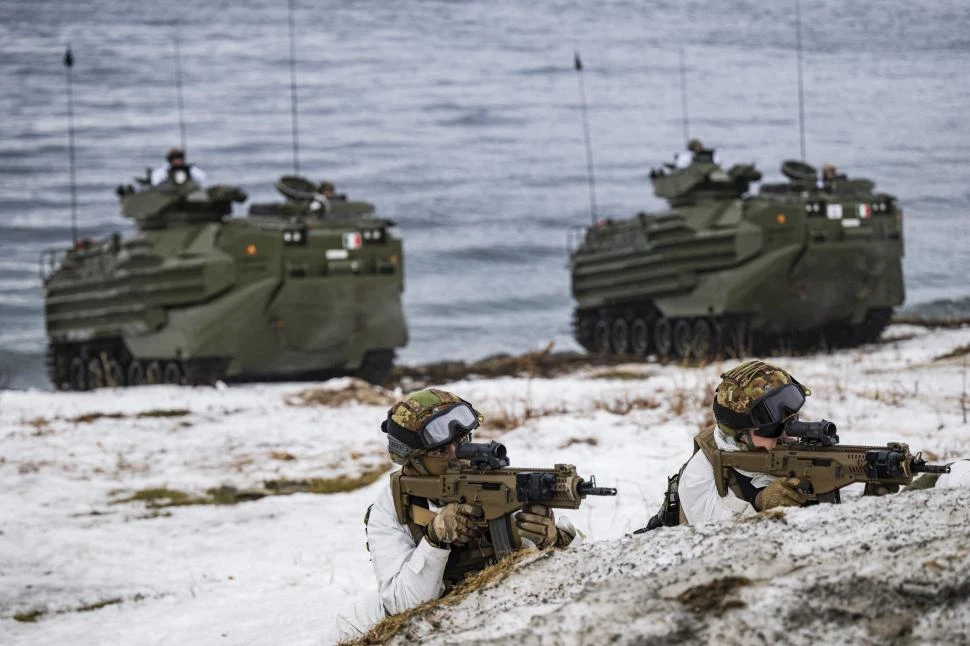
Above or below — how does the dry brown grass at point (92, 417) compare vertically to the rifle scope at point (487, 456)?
below

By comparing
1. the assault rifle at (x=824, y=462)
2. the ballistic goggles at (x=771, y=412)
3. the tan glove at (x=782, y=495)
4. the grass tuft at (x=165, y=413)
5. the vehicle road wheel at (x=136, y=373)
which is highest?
the ballistic goggles at (x=771, y=412)

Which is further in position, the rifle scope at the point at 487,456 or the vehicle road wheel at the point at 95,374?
the vehicle road wheel at the point at 95,374

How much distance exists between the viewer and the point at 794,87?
186 feet

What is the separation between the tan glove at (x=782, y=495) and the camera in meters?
5.73

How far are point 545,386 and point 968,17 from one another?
384 inches

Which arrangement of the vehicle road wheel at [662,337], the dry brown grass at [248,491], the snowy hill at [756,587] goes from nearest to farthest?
the snowy hill at [756,587]
the dry brown grass at [248,491]
the vehicle road wheel at [662,337]

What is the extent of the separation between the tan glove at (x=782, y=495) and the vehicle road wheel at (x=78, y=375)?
19830 mm

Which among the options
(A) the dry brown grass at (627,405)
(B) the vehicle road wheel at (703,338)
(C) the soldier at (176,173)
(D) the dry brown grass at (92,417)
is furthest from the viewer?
(B) the vehicle road wheel at (703,338)

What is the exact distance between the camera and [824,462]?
18.6 ft

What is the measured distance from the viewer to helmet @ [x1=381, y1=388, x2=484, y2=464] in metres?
5.75

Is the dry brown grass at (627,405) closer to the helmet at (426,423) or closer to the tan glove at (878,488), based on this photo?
the helmet at (426,423)

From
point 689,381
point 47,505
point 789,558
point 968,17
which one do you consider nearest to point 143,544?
point 47,505

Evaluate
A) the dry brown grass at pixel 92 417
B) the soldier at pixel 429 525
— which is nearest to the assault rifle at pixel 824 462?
the soldier at pixel 429 525

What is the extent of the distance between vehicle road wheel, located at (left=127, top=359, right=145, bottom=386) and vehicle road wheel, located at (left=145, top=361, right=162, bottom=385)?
0.08 metres
